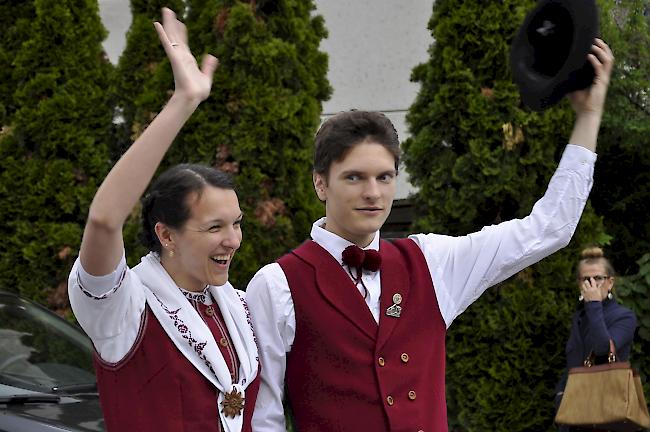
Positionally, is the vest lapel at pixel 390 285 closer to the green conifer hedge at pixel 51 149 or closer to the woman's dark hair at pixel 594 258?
the woman's dark hair at pixel 594 258

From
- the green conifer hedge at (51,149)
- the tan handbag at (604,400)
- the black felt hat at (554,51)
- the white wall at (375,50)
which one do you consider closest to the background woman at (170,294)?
the black felt hat at (554,51)

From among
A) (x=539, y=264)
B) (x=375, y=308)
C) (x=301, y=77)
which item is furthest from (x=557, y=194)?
(x=301, y=77)

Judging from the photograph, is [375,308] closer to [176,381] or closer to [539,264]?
[176,381]

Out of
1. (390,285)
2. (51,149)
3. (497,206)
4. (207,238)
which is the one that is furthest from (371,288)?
(51,149)

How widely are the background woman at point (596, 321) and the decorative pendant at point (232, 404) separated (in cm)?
357

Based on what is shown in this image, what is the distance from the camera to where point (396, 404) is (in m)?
2.78

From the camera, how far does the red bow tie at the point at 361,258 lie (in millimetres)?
2928

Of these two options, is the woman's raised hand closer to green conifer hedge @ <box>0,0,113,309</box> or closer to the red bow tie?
the red bow tie

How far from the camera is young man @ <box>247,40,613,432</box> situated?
2805 millimetres

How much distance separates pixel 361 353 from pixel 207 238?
0.50 m

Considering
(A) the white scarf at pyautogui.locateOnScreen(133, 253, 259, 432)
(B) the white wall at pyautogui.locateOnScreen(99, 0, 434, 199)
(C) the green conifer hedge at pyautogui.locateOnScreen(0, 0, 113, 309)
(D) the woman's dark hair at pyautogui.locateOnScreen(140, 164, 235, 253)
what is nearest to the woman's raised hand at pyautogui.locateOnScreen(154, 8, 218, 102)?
(D) the woman's dark hair at pyautogui.locateOnScreen(140, 164, 235, 253)

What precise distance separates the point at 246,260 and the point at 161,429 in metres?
3.80

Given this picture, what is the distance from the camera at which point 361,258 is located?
2.92 meters

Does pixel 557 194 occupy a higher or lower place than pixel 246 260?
lower
